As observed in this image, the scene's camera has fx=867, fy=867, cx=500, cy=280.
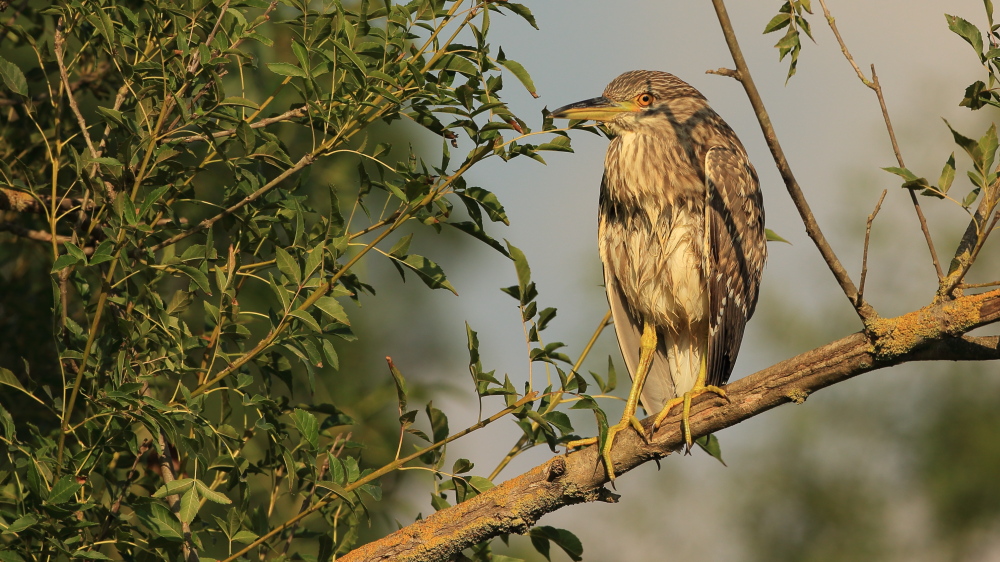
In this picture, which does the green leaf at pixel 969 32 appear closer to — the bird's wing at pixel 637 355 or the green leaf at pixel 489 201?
the green leaf at pixel 489 201

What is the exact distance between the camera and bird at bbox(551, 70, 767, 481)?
11.4 feet

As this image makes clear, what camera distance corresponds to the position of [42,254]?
295 cm

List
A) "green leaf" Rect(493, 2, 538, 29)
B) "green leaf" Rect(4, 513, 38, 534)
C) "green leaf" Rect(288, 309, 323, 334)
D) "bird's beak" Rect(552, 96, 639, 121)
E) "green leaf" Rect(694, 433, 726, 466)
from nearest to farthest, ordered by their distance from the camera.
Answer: "green leaf" Rect(4, 513, 38, 534)
"green leaf" Rect(288, 309, 323, 334)
"green leaf" Rect(493, 2, 538, 29)
"green leaf" Rect(694, 433, 726, 466)
"bird's beak" Rect(552, 96, 639, 121)

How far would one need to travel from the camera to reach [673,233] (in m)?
3.48

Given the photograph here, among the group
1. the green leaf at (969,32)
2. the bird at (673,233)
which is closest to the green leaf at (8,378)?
the bird at (673,233)

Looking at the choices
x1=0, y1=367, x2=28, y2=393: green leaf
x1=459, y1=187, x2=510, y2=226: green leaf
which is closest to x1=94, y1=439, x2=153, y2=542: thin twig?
x1=0, y1=367, x2=28, y2=393: green leaf

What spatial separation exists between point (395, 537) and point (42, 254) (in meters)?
1.62

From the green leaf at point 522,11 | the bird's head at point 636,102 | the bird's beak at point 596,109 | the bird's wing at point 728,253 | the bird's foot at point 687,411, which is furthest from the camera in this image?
the bird's head at point 636,102

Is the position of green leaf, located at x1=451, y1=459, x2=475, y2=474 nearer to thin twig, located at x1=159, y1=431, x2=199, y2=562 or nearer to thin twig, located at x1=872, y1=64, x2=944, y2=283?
thin twig, located at x1=159, y1=431, x2=199, y2=562

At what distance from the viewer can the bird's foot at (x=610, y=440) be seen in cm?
247

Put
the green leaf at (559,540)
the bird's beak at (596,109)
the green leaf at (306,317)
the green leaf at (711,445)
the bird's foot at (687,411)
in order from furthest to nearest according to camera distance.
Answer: the bird's beak at (596,109)
the green leaf at (711,445)
the bird's foot at (687,411)
the green leaf at (559,540)
the green leaf at (306,317)

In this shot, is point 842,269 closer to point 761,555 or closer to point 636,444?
point 636,444

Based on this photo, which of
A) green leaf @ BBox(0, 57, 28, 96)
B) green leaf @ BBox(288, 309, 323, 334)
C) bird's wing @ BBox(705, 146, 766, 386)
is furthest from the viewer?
bird's wing @ BBox(705, 146, 766, 386)

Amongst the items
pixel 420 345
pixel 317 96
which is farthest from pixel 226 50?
pixel 420 345
